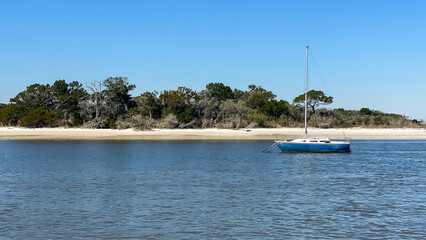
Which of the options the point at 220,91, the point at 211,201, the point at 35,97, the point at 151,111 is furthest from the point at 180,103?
the point at 211,201

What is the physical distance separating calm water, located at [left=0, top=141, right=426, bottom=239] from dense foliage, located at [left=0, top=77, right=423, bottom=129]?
38.4 metres

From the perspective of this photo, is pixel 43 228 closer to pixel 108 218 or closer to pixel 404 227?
pixel 108 218

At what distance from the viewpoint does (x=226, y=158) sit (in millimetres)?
37062

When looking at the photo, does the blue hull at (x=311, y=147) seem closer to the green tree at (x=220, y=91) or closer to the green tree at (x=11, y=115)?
the green tree at (x=220, y=91)

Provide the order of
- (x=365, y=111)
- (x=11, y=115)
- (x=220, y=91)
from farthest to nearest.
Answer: (x=365, y=111), (x=220, y=91), (x=11, y=115)

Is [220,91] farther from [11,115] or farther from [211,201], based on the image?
[211,201]

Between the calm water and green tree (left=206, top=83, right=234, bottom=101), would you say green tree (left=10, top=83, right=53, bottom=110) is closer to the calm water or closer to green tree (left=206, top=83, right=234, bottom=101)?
green tree (left=206, top=83, right=234, bottom=101)

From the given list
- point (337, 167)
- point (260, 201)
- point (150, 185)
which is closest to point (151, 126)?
point (337, 167)

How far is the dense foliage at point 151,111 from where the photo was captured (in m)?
70.6

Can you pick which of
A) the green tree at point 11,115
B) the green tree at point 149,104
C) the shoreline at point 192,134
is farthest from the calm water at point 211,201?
the green tree at point 11,115

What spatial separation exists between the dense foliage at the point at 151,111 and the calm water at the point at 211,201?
126 ft

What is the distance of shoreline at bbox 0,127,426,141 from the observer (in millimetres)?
65062

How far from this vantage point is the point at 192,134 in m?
66.6

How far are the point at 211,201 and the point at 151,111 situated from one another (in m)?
53.7
